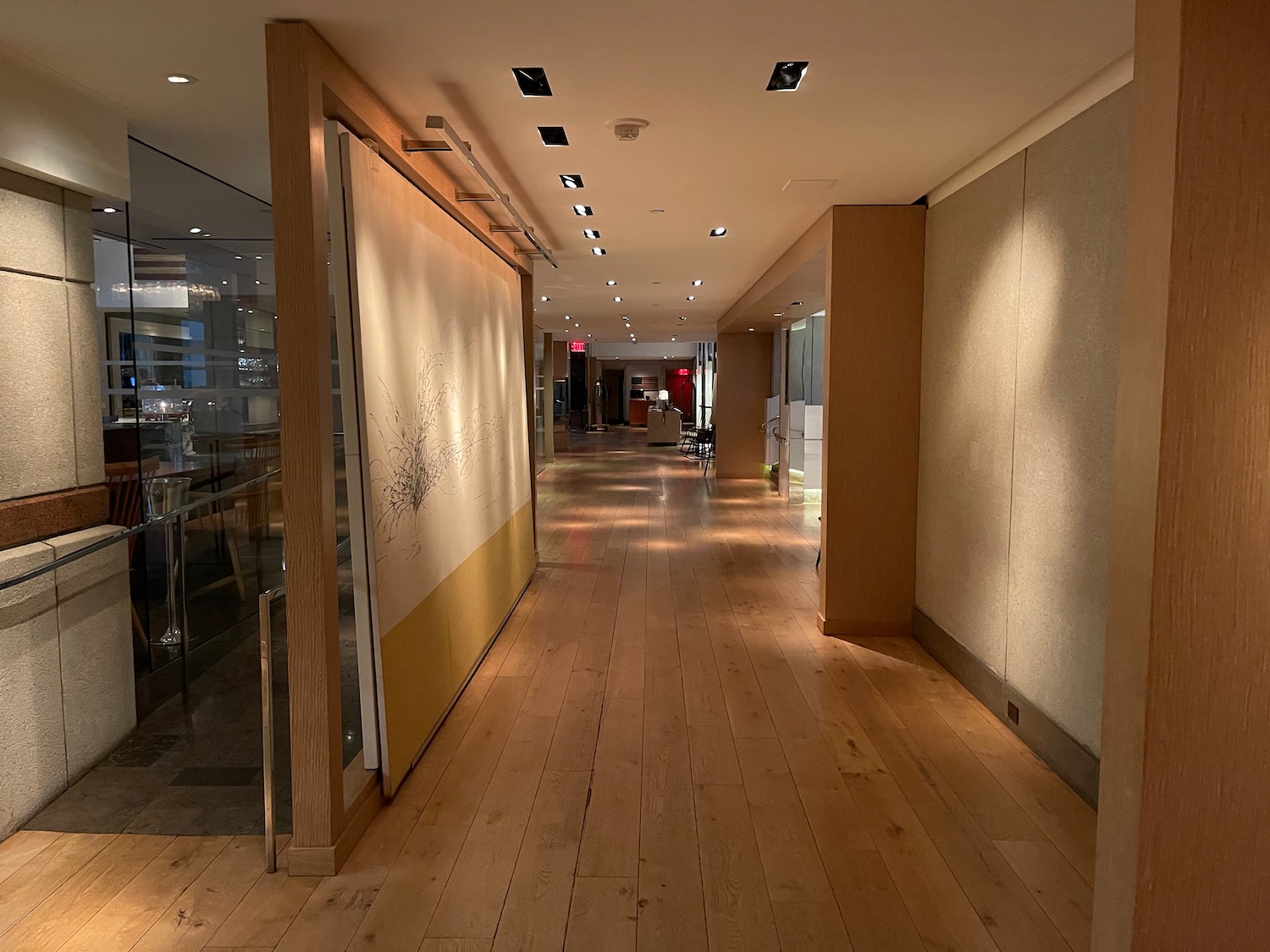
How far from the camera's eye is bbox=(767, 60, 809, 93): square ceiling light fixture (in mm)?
3127

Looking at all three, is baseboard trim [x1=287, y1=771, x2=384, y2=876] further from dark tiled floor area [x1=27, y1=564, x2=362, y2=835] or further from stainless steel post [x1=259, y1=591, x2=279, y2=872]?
dark tiled floor area [x1=27, y1=564, x2=362, y2=835]

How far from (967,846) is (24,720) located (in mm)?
3544

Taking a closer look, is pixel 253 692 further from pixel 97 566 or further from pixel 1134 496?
pixel 1134 496

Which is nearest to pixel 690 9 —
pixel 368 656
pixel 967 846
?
Answer: pixel 368 656

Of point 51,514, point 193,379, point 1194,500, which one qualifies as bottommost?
point 51,514

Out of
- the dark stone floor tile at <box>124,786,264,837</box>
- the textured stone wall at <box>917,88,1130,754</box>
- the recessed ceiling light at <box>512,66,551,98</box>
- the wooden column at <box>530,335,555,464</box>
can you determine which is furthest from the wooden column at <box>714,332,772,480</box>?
the dark stone floor tile at <box>124,786,264,837</box>

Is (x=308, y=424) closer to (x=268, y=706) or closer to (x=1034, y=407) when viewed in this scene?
(x=268, y=706)

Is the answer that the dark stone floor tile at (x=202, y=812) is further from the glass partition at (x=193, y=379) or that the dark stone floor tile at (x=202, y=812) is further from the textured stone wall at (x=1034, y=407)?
the textured stone wall at (x=1034, y=407)

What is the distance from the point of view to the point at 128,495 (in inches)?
158

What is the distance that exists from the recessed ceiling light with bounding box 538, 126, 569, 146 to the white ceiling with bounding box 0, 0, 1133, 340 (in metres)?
0.05

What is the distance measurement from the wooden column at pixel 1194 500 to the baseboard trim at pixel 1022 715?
972 mm

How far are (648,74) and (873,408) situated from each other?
9.99ft

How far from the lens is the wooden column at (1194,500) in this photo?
184cm

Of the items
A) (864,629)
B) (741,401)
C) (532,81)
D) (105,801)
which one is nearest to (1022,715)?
(864,629)
